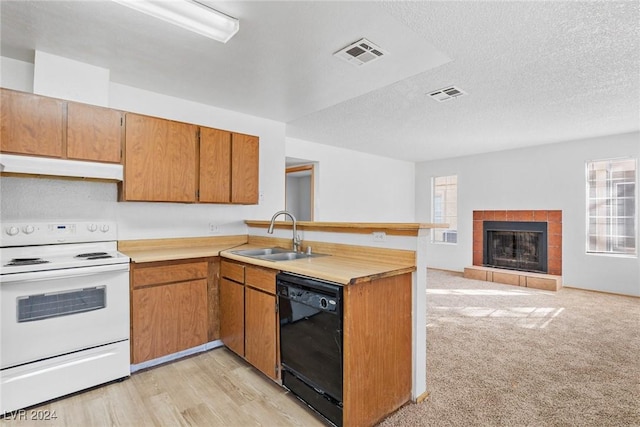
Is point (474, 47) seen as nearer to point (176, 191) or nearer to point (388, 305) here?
point (388, 305)

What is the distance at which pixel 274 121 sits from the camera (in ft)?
14.0

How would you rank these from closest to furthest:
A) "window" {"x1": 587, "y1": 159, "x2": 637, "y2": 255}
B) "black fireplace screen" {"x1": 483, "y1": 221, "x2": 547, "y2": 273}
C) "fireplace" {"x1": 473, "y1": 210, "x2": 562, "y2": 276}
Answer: "window" {"x1": 587, "y1": 159, "x2": 637, "y2": 255}
"fireplace" {"x1": 473, "y1": 210, "x2": 562, "y2": 276}
"black fireplace screen" {"x1": 483, "y1": 221, "x2": 547, "y2": 273}

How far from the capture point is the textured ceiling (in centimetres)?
198

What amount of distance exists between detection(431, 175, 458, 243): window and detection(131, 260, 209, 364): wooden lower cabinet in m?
5.77

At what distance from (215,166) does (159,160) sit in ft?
1.75

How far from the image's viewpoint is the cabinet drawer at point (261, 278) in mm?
2184

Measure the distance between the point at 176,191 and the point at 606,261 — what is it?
636 cm

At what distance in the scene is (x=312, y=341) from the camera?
189 centimetres

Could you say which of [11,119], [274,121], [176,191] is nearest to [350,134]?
[274,121]

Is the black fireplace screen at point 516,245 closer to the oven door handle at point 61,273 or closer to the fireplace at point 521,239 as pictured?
the fireplace at point 521,239

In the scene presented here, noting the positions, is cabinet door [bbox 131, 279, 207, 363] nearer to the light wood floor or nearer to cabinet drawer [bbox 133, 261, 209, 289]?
cabinet drawer [bbox 133, 261, 209, 289]

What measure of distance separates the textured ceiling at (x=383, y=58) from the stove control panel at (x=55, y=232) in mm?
1396

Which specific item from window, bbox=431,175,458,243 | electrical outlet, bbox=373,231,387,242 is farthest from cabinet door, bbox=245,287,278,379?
window, bbox=431,175,458,243

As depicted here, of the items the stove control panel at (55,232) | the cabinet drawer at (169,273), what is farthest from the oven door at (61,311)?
the stove control panel at (55,232)
